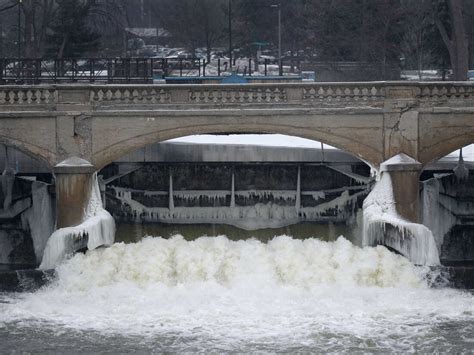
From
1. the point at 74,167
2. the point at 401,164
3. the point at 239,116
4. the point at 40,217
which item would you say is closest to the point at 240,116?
the point at 239,116

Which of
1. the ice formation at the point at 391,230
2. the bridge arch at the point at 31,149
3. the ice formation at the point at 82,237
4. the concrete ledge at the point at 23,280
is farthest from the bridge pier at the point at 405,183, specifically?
the concrete ledge at the point at 23,280

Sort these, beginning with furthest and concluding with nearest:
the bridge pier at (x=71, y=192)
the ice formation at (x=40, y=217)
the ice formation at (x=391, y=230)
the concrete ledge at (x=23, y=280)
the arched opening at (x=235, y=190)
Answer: the arched opening at (x=235, y=190) → the ice formation at (x=40, y=217) → the bridge pier at (x=71, y=192) → the ice formation at (x=391, y=230) → the concrete ledge at (x=23, y=280)

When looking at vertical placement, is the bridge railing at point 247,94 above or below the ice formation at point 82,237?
above

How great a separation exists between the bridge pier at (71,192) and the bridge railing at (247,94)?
1.76 meters

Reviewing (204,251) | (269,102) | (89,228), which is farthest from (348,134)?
(89,228)

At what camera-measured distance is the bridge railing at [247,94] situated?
29.0 m

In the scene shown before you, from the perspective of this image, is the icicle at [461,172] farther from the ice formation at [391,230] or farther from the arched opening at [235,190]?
the ice formation at [391,230]

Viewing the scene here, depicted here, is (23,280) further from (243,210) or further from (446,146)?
(446,146)

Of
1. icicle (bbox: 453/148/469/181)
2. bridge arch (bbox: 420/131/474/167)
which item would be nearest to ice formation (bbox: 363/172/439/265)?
bridge arch (bbox: 420/131/474/167)

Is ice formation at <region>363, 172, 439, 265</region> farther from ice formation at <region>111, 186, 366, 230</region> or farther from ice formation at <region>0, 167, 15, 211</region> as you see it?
ice formation at <region>0, 167, 15, 211</region>

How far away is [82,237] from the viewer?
1083 inches

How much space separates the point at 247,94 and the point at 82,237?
223 inches

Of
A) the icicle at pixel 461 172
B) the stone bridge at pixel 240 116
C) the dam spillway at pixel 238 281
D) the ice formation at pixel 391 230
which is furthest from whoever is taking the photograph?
the icicle at pixel 461 172

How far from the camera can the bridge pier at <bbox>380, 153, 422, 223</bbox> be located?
2855cm
